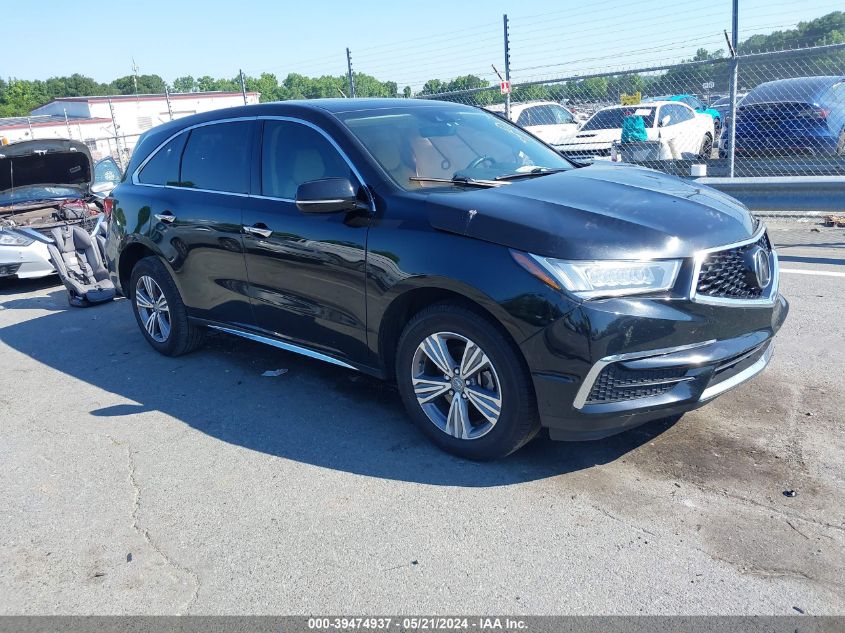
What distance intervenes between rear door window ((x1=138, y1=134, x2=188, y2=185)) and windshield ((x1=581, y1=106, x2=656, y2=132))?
11376mm

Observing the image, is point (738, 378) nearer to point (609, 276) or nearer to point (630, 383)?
point (630, 383)

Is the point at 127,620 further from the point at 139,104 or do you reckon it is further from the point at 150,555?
the point at 139,104

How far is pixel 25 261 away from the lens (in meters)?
8.57

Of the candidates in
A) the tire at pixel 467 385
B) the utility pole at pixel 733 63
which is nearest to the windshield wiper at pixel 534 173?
the tire at pixel 467 385

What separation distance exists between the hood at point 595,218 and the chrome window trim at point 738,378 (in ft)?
2.05

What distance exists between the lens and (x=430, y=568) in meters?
3.00

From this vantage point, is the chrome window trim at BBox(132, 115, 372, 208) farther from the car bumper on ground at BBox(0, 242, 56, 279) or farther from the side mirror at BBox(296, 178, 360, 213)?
the car bumper on ground at BBox(0, 242, 56, 279)

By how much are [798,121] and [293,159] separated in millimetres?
9572

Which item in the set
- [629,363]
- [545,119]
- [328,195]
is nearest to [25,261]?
[328,195]

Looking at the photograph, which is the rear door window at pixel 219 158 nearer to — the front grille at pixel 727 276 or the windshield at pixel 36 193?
the front grille at pixel 727 276

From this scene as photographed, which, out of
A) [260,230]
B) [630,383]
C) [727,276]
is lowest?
[630,383]

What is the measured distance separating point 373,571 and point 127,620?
94 centimetres

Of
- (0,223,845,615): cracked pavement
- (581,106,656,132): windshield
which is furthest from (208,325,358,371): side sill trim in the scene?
(581,106,656,132): windshield

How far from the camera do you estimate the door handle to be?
182 inches
